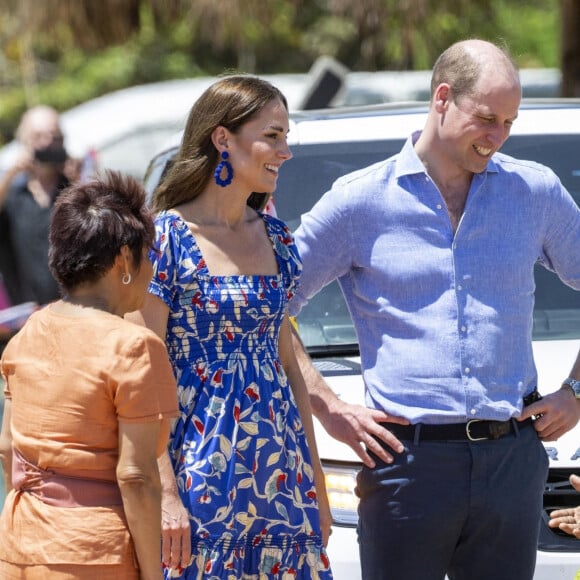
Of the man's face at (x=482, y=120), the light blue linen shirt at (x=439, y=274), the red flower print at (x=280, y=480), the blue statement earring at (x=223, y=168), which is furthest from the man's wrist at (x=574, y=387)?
the blue statement earring at (x=223, y=168)

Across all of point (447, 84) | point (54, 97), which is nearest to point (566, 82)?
point (447, 84)

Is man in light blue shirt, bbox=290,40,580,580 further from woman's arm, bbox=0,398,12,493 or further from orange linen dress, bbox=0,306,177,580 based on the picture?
woman's arm, bbox=0,398,12,493

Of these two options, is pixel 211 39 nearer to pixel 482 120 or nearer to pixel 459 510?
pixel 482 120

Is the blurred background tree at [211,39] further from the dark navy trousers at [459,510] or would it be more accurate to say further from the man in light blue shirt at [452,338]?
the dark navy trousers at [459,510]

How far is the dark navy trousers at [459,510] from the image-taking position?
3596 millimetres

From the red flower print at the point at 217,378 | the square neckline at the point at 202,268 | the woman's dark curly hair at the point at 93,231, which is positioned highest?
the woman's dark curly hair at the point at 93,231

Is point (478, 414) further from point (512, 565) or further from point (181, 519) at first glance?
point (181, 519)

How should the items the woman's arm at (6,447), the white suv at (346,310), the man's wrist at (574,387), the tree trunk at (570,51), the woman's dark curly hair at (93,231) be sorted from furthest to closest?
the tree trunk at (570,51), the white suv at (346,310), the man's wrist at (574,387), the woman's arm at (6,447), the woman's dark curly hair at (93,231)

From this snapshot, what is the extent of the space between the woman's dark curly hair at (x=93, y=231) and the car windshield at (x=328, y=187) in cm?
165

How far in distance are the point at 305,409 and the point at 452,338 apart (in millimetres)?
444

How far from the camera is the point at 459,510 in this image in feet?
11.8

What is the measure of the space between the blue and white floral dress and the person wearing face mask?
422cm

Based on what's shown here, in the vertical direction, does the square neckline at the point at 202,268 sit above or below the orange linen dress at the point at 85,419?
above

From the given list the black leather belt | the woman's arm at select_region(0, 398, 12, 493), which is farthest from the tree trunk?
the woman's arm at select_region(0, 398, 12, 493)
